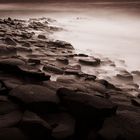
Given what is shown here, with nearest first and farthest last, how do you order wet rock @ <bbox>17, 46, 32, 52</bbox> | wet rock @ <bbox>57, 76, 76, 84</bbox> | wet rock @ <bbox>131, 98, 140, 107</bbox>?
1. wet rock @ <bbox>131, 98, 140, 107</bbox>
2. wet rock @ <bbox>57, 76, 76, 84</bbox>
3. wet rock @ <bbox>17, 46, 32, 52</bbox>

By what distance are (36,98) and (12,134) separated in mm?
481

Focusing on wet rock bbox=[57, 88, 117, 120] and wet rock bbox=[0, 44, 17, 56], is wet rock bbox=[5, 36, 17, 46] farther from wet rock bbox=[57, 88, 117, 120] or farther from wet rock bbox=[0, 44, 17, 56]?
wet rock bbox=[57, 88, 117, 120]

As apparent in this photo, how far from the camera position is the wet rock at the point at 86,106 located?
2764mm

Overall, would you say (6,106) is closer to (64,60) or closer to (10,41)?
(64,60)

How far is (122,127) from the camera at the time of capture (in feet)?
9.00

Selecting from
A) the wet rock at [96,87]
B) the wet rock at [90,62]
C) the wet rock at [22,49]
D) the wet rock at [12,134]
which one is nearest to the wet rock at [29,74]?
the wet rock at [96,87]

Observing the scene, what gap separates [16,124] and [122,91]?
1.77m

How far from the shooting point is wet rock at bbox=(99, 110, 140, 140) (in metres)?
2.60

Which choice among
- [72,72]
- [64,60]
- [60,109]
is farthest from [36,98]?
[64,60]

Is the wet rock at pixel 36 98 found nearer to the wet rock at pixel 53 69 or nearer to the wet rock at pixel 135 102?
the wet rock at pixel 135 102

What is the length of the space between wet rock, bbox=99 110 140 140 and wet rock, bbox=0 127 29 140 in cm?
61

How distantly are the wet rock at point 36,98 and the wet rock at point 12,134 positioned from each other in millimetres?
335

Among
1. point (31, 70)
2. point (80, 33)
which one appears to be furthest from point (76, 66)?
point (80, 33)

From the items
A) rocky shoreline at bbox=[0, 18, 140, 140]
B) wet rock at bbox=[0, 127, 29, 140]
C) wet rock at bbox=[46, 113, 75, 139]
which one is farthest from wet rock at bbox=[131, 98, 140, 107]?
wet rock at bbox=[0, 127, 29, 140]
